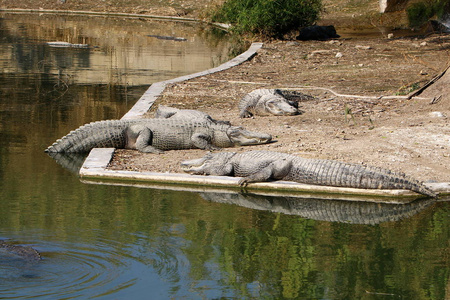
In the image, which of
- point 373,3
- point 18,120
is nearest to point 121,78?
point 18,120

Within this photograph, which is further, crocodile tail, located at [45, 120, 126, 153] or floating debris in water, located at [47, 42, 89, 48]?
floating debris in water, located at [47, 42, 89, 48]

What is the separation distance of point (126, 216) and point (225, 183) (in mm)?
1424

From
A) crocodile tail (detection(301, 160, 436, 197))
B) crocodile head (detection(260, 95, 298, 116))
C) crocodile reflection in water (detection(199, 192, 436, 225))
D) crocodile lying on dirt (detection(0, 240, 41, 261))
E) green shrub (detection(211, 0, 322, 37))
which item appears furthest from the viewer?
green shrub (detection(211, 0, 322, 37))

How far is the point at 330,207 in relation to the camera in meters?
7.02

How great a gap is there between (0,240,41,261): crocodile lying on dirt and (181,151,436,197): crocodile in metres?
2.79

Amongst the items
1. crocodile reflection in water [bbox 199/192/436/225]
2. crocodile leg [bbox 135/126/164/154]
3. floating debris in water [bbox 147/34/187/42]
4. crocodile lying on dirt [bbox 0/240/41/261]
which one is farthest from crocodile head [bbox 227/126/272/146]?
Result: floating debris in water [bbox 147/34/187/42]

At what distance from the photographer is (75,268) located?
528cm

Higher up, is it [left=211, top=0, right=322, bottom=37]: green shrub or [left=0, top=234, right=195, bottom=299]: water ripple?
[left=211, top=0, right=322, bottom=37]: green shrub

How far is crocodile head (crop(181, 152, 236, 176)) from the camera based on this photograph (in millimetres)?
7875

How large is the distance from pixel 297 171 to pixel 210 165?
1.03 metres

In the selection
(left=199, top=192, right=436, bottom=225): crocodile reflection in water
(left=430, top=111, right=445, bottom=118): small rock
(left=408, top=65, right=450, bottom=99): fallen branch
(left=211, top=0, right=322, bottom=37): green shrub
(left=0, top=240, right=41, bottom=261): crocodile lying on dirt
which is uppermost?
(left=211, top=0, right=322, bottom=37): green shrub

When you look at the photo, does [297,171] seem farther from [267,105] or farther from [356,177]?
[267,105]

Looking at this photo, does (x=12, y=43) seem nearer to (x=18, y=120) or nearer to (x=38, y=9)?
(x=18, y=120)

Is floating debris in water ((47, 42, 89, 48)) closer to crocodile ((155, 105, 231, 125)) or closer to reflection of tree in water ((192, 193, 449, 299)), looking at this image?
crocodile ((155, 105, 231, 125))
